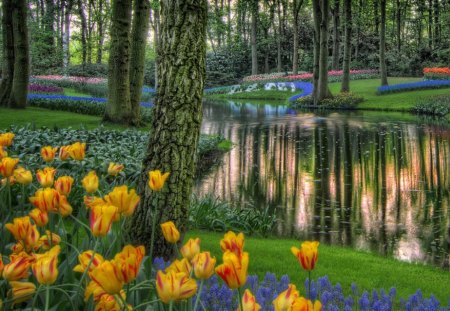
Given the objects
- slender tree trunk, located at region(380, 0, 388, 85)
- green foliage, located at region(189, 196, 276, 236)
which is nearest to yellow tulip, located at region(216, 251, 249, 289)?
green foliage, located at region(189, 196, 276, 236)

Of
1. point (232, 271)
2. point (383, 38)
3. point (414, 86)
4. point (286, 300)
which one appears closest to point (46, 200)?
point (232, 271)

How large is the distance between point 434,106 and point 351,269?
74.3 feet

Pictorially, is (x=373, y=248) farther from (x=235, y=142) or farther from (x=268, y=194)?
(x=235, y=142)

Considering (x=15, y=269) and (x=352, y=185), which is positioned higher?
(x=15, y=269)

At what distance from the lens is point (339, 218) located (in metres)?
8.16

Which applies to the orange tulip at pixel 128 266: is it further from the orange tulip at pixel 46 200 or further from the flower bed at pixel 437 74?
the flower bed at pixel 437 74

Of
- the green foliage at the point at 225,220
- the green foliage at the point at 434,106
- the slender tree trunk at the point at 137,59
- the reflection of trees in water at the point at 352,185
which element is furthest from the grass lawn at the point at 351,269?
the green foliage at the point at 434,106

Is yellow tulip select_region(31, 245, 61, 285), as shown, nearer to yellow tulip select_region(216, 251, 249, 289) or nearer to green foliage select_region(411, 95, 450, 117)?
yellow tulip select_region(216, 251, 249, 289)

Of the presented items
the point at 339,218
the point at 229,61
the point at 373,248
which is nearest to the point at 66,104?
the point at 339,218

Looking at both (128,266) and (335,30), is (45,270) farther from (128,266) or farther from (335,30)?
(335,30)

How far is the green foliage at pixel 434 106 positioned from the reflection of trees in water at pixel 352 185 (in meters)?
7.39

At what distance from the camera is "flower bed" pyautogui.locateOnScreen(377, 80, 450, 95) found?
30353 millimetres

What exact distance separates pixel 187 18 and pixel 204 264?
126 inches

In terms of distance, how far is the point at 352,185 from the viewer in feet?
34.4
